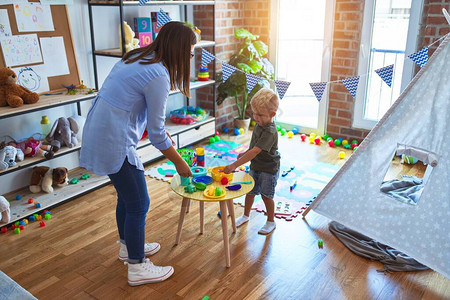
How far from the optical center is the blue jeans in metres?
2.00

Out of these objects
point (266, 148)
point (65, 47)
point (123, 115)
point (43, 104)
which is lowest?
point (266, 148)

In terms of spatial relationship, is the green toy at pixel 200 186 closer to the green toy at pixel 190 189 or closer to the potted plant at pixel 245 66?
the green toy at pixel 190 189

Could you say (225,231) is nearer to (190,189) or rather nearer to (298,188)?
(190,189)

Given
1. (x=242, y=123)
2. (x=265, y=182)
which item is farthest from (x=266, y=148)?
(x=242, y=123)

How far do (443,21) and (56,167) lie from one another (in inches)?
126

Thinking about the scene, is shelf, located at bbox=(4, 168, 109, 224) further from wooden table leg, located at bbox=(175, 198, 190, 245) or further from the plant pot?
the plant pot

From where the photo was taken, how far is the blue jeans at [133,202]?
200cm

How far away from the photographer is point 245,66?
416cm

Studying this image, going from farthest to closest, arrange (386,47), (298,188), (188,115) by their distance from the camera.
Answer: (188,115)
(386,47)
(298,188)

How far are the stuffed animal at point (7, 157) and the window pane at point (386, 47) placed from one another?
10.0 ft

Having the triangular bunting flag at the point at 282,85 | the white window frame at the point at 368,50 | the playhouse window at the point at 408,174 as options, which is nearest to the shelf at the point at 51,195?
the triangular bunting flag at the point at 282,85

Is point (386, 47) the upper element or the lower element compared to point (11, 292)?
upper

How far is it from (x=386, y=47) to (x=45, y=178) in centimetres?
304

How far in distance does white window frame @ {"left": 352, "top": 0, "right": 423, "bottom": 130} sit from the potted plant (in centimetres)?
87
